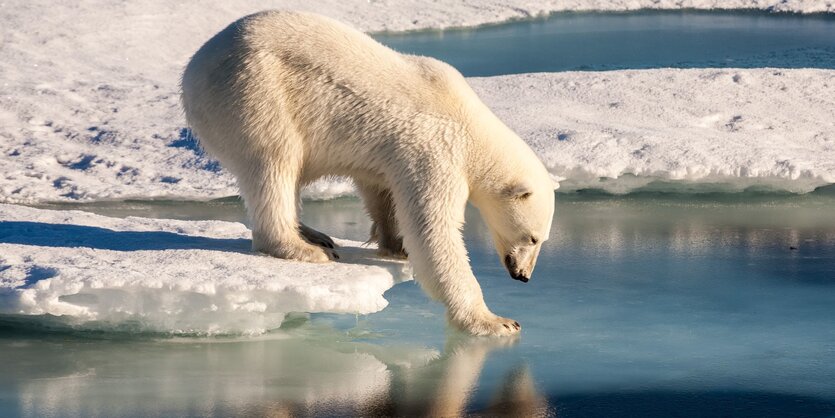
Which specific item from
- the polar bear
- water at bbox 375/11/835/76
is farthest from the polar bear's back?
water at bbox 375/11/835/76

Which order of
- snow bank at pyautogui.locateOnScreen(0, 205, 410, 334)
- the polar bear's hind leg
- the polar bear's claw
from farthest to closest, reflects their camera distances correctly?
the polar bear's hind leg → the polar bear's claw → snow bank at pyautogui.locateOnScreen(0, 205, 410, 334)

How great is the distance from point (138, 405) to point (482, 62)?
31.3ft

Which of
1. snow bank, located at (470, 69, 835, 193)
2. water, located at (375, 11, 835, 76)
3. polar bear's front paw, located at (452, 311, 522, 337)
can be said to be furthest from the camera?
water, located at (375, 11, 835, 76)

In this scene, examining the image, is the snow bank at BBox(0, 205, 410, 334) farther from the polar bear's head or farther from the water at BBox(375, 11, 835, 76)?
the water at BBox(375, 11, 835, 76)

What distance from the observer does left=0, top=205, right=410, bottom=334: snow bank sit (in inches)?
187

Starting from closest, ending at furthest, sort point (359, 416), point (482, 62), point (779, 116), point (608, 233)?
point (359, 416), point (608, 233), point (779, 116), point (482, 62)

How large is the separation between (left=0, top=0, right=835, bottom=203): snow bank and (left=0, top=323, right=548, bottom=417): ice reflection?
10.1ft

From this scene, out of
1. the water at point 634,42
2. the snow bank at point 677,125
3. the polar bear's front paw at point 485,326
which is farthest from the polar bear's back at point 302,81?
the water at point 634,42

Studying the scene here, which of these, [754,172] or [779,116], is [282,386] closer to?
[754,172]

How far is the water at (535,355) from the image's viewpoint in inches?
173

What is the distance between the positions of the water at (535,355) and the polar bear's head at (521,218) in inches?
12.2

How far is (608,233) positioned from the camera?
288 inches

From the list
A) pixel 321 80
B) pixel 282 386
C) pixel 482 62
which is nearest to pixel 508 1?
pixel 482 62

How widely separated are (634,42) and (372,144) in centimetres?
1025
